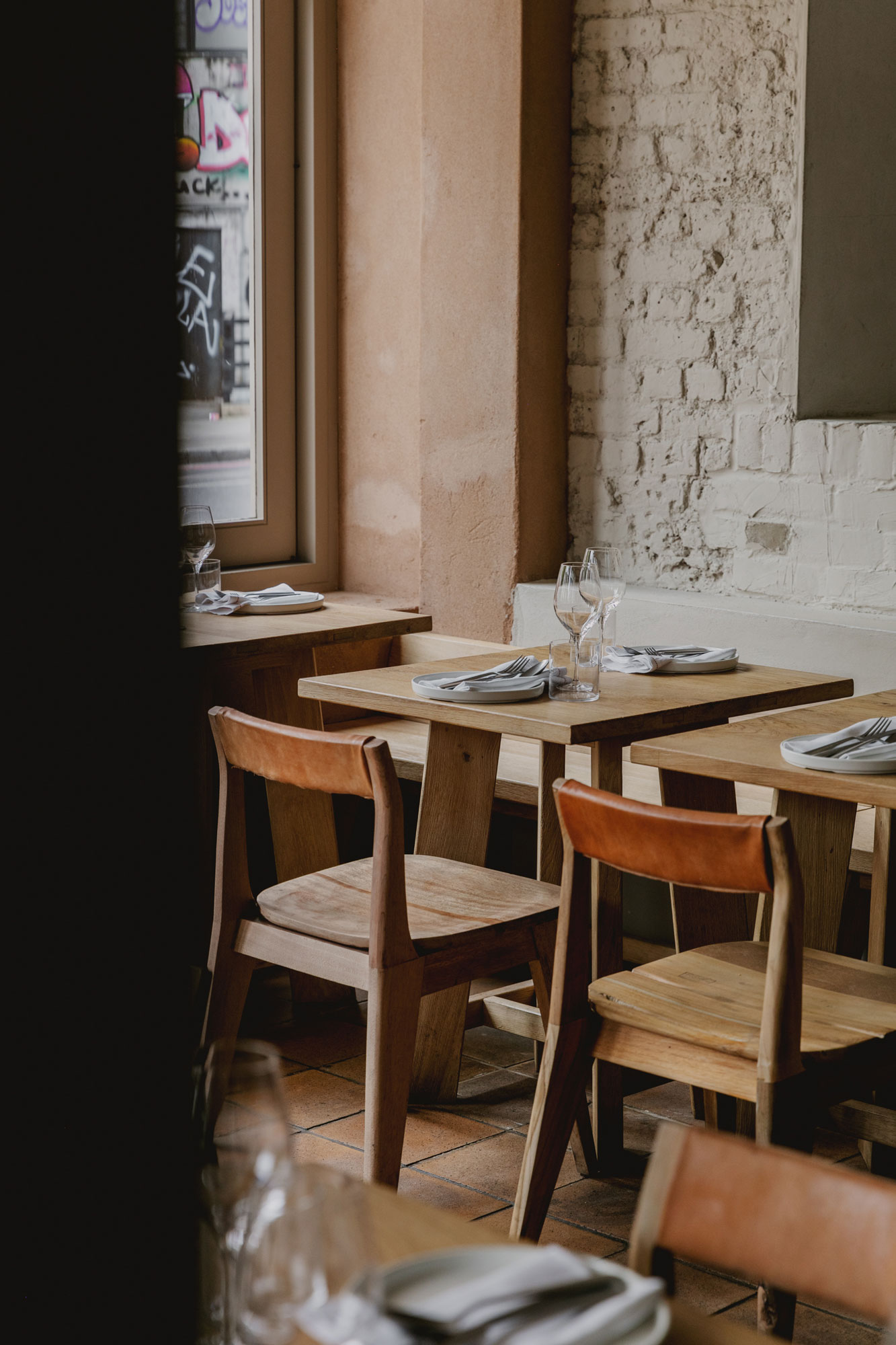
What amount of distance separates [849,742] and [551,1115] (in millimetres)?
692

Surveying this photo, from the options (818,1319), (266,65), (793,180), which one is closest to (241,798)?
(818,1319)

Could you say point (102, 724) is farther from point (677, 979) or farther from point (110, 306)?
point (677, 979)

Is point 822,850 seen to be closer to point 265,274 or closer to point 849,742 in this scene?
point 849,742

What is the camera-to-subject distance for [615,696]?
2.77m

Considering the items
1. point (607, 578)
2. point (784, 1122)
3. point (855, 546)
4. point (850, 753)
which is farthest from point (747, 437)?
point (784, 1122)

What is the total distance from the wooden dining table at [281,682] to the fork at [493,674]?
599 mm

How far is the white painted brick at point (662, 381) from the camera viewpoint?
13.4 feet

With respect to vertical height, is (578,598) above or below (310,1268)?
above

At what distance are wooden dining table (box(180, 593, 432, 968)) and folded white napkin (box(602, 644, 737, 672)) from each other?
0.64 metres

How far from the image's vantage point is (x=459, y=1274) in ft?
2.99

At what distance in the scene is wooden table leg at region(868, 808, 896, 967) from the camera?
8.48 feet

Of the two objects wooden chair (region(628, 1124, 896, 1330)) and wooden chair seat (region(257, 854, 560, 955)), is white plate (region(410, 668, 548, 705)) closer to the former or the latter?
wooden chair seat (region(257, 854, 560, 955))

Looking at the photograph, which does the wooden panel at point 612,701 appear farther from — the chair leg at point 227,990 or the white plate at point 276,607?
the white plate at point 276,607

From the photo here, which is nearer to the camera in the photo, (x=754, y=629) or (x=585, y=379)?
(x=754, y=629)
